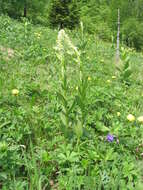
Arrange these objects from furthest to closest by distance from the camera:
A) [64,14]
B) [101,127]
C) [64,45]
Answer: [64,14], [101,127], [64,45]

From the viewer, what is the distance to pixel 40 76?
317cm

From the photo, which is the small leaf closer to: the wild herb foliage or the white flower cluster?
the wild herb foliage

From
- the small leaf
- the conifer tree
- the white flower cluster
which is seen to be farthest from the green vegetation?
the white flower cluster

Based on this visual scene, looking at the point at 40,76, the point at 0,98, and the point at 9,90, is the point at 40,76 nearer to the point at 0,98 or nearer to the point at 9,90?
the point at 9,90

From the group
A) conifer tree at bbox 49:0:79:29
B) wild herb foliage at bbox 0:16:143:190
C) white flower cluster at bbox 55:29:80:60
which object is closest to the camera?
wild herb foliage at bbox 0:16:143:190

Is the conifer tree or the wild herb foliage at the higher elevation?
the conifer tree

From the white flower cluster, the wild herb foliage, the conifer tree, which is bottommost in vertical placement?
the wild herb foliage

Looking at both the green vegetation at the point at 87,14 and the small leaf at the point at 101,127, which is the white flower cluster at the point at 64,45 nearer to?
the small leaf at the point at 101,127

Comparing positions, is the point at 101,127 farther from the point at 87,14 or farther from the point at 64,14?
the point at 87,14

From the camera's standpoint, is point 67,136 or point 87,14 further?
point 87,14

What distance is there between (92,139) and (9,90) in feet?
3.86

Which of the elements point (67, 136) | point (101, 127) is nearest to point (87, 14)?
point (101, 127)

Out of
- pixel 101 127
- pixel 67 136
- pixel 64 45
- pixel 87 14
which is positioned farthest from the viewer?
pixel 87 14

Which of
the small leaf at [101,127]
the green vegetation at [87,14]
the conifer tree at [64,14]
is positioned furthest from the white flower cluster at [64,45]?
the conifer tree at [64,14]
